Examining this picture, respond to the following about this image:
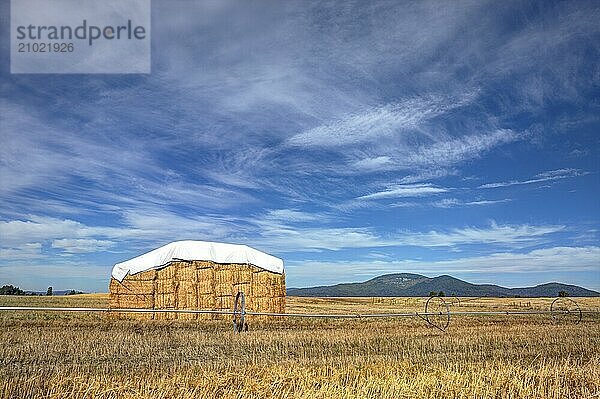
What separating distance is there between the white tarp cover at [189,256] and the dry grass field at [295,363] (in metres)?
8.82

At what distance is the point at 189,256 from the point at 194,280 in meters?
1.25

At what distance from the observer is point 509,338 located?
1955 centimetres

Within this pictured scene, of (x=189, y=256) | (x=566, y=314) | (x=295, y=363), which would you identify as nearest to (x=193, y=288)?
(x=189, y=256)

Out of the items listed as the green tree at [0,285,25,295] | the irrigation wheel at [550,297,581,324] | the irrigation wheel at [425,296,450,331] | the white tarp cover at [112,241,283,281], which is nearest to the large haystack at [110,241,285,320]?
the white tarp cover at [112,241,283,281]

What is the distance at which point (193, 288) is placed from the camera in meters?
30.3

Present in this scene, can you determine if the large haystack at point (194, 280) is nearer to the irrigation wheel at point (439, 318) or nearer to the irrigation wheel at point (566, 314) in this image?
the irrigation wheel at point (439, 318)

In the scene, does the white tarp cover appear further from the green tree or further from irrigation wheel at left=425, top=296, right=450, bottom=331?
the green tree

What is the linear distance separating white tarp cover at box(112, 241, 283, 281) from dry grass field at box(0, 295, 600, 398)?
8823 millimetres

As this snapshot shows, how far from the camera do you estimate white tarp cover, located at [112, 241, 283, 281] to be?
30.6 meters

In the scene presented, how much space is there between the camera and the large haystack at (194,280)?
3016 centimetres

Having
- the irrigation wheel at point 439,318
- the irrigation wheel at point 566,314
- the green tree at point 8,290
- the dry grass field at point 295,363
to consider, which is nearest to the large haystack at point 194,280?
the irrigation wheel at point 439,318

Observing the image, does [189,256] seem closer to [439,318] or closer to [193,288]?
[193,288]

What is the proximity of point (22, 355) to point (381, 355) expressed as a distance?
8.37 meters

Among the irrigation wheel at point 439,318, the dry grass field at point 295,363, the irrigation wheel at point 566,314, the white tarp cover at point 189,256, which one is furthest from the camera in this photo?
the white tarp cover at point 189,256
